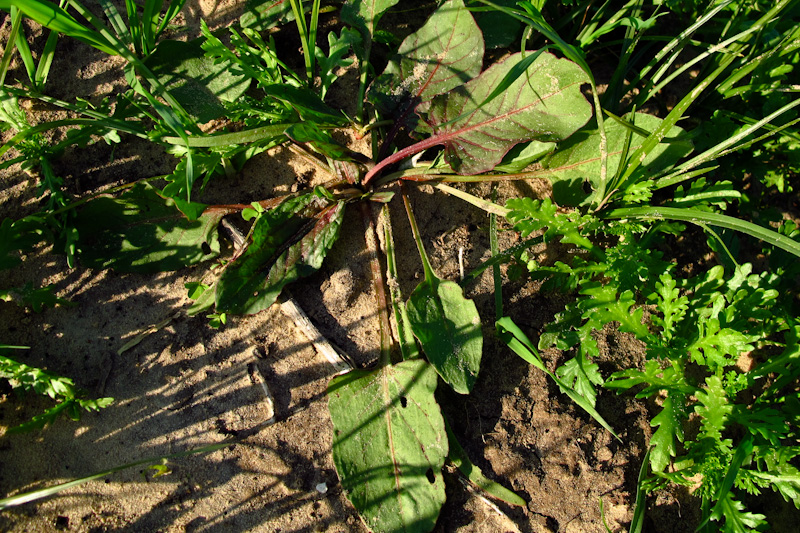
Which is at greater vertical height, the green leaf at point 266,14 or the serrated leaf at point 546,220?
the green leaf at point 266,14

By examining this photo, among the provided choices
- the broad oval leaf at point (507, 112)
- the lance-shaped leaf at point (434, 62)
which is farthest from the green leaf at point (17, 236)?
the broad oval leaf at point (507, 112)

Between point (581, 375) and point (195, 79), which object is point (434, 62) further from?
point (581, 375)

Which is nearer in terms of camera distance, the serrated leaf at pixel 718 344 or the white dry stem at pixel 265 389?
the serrated leaf at pixel 718 344

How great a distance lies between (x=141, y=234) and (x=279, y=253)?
52 centimetres

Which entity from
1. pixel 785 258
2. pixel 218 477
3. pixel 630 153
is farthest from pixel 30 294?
pixel 785 258

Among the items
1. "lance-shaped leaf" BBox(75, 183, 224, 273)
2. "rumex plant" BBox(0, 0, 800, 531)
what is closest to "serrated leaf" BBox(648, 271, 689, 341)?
"rumex plant" BBox(0, 0, 800, 531)

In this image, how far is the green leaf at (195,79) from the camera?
6.51 feet

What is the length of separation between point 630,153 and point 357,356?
1.22 m

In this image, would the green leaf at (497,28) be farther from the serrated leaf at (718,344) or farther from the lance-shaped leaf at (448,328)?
the serrated leaf at (718,344)

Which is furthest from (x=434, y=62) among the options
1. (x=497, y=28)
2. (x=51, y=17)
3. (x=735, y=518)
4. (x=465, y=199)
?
(x=735, y=518)

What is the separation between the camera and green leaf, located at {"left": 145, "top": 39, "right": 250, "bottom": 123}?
198cm

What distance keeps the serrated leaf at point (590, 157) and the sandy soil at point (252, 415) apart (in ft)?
1.03

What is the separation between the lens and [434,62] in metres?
1.99

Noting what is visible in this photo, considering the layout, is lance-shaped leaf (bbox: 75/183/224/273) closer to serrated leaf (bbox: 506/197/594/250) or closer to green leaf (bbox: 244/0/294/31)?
green leaf (bbox: 244/0/294/31)
